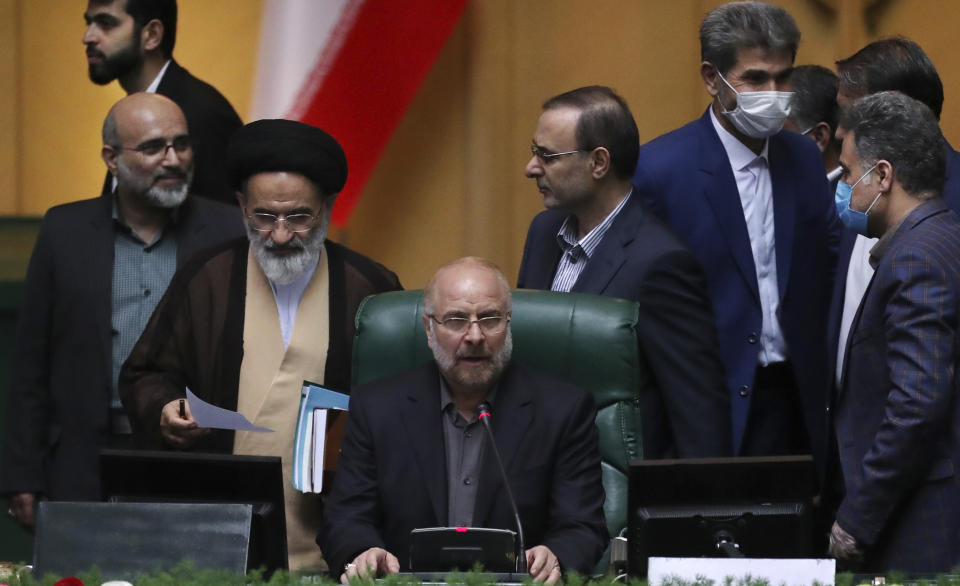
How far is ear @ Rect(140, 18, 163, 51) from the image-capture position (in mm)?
5680

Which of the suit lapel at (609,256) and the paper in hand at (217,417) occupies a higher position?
the suit lapel at (609,256)

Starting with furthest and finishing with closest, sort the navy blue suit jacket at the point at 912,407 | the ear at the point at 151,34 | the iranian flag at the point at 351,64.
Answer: the iranian flag at the point at 351,64, the ear at the point at 151,34, the navy blue suit jacket at the point at 912,407

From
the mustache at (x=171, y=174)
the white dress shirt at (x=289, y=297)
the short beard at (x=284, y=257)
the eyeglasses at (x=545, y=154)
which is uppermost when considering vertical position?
the eyeglasses at (x=545, y=154)

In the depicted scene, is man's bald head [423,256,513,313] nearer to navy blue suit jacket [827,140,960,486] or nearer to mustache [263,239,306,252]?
mustache [263,239,306,252]

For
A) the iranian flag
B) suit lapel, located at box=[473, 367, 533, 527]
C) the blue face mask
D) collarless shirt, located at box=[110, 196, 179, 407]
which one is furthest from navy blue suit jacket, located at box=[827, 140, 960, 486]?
the iranian flag

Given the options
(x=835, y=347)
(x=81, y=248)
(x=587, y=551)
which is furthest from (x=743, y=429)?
(x=81, y=248)

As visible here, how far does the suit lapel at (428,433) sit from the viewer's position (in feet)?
13.0

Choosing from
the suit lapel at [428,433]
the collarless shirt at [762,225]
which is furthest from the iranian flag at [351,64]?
the suit lapel at [428,433]

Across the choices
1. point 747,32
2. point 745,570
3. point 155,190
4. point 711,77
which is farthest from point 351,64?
point 745,570

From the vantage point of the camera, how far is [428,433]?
4031mm

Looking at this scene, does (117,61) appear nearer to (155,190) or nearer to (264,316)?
(155,190)

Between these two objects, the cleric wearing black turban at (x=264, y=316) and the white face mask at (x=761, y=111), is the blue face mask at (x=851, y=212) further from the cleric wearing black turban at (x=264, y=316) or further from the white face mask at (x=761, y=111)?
the cleric wearing black turban at (x=264, y=316)

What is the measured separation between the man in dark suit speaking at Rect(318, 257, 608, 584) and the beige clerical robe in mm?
314

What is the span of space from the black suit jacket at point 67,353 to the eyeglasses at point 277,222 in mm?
534
